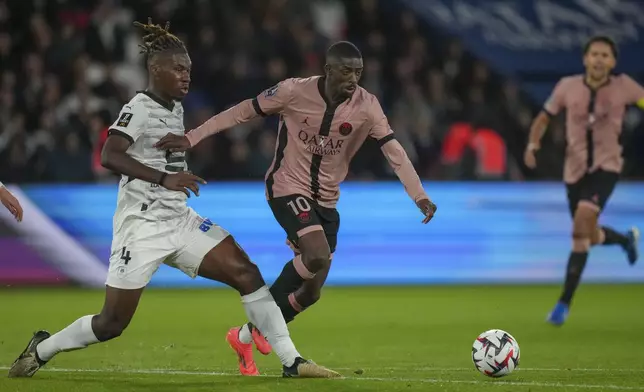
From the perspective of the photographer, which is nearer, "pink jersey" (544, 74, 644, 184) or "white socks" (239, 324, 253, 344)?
"white socks" (239, 324, 253, 344)

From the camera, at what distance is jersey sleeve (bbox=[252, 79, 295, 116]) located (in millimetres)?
8375

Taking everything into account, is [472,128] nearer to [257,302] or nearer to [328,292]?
[328,292]

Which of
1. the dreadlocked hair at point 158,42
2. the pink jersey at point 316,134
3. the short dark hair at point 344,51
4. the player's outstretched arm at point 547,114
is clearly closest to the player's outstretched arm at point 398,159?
the pink jersey at point 316,134

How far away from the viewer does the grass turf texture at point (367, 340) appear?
7477 millimetres

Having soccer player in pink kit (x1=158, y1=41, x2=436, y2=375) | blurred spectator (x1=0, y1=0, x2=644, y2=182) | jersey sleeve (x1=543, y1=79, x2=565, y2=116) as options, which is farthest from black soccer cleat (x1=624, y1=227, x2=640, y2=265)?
soccer player in pink kit (x1=158, y1=41, x2=436, y2=375)

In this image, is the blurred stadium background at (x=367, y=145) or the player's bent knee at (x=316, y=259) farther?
the blurred stadium background at (x=367, y=145)

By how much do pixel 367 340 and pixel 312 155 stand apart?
240cm

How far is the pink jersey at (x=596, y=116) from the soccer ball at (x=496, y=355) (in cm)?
457

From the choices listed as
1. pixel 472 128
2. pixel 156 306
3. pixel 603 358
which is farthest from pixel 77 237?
pixel 603 358

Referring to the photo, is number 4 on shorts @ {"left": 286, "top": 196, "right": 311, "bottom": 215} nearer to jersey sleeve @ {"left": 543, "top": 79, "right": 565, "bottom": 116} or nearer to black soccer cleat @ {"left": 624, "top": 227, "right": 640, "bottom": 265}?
jersey sleeve @ {"left": 543, "top": 79, "right": 565, "bottom": 116}

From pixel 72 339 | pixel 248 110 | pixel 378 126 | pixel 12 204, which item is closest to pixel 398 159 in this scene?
pixel 378 126

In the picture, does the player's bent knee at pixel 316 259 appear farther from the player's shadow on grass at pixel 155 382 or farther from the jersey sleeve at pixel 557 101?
the jersey sleeve at pixel 557 101

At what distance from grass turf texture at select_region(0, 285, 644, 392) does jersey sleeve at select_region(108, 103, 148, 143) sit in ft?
4.80

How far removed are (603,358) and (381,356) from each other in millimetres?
1597
